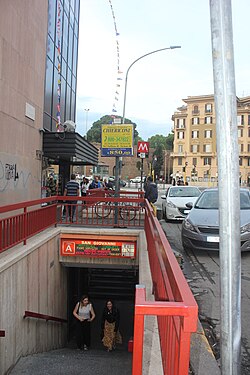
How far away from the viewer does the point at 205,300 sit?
5.15m

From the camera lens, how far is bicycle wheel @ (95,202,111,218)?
10339 mm

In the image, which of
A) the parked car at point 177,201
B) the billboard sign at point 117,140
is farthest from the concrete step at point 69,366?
the parked car at point 177,201

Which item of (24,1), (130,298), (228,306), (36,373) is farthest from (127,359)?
(24,1)

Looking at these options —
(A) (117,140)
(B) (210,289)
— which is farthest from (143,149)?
(B) (210,289)

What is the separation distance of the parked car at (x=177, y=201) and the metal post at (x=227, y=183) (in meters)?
10.2

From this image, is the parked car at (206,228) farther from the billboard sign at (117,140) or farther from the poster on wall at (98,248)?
the billboard sign at (117,140)

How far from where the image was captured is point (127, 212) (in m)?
10.3

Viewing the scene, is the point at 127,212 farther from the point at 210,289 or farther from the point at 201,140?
the point at 201,140

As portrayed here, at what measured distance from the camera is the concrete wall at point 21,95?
32.5 feet

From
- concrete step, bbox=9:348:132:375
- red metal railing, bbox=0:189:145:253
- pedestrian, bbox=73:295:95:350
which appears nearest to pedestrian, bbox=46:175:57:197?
red metal railing, bbox=0:189:145:253

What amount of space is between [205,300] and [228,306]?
132 inches

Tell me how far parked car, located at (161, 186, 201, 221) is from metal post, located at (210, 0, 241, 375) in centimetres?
1019

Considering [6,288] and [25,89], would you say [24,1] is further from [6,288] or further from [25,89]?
[6,288]

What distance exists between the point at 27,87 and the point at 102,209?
5038 mm
